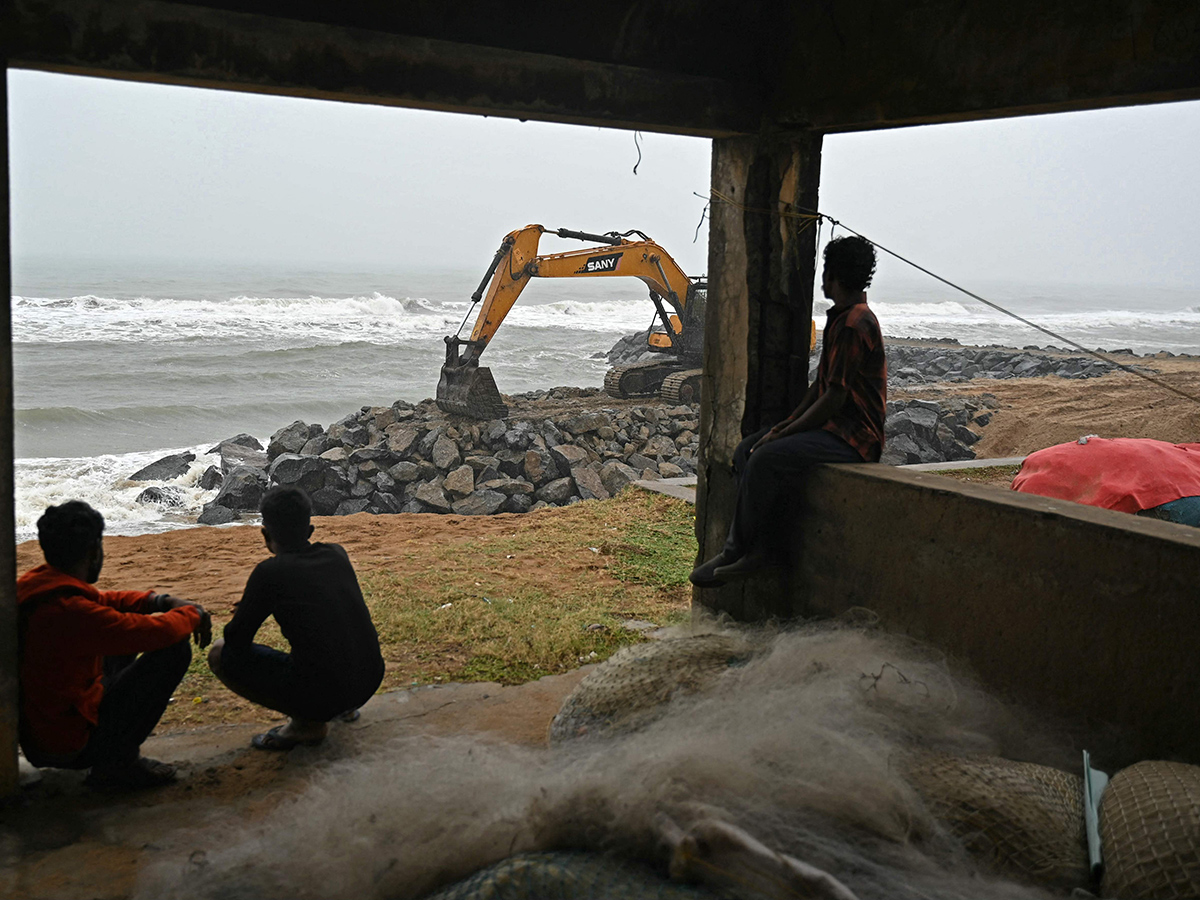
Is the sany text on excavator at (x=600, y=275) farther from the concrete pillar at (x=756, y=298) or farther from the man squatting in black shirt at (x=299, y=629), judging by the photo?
the man squatting in black shirt at (x=299, y=629)

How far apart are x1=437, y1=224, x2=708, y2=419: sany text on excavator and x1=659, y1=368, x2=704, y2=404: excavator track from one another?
0.05 ft

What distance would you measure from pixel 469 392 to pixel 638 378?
4.05 m

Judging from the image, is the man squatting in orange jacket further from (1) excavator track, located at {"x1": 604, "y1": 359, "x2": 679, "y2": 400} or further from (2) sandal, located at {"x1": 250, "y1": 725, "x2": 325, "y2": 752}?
(1) excavator track, located at {"x1": 604, "y1": 359, "x2": 679, "y2": 400}

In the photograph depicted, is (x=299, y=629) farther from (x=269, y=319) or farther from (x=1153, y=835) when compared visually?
(x=269, y=319)

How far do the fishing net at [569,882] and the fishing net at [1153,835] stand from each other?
45.9 inches

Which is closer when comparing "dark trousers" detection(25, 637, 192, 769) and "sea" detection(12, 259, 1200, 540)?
"dark trousers" detection(25, 637, 192, 769)

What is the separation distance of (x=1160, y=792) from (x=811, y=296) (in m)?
3.18

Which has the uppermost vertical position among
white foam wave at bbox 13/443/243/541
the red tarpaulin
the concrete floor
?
the red tarpaulin

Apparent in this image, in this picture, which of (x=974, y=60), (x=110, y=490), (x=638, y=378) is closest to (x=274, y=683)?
(x=974, y=60)

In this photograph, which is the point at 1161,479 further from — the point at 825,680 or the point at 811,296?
the point at 825,680

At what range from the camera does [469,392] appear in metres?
14.3

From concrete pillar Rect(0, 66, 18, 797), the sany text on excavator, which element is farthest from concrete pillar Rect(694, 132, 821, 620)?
the sany text on excavator

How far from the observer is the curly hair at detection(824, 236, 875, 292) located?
4461 millimetres

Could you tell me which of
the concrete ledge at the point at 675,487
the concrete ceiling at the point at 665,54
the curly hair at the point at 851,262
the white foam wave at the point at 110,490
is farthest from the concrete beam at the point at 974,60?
the white foam wave at the point at 110,490
